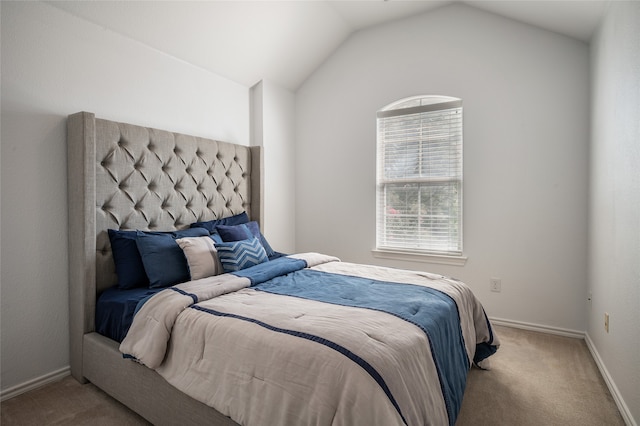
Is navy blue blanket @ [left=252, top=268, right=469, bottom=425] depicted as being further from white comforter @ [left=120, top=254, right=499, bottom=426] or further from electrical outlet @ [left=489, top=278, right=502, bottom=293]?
electrical outlet @ [left=489, top=278, right=502, bottom=293]

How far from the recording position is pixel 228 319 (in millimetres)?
1538

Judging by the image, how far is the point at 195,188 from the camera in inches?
117

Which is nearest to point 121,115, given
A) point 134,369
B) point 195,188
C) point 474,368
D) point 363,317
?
point 195,188

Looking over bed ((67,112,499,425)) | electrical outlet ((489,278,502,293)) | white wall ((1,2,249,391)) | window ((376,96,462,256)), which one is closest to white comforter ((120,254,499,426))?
bed ((67,112,499,425))

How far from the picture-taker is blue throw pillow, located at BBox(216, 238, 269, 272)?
2.43 meters

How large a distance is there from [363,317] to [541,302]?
223cm

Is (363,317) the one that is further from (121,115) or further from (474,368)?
(121,115)

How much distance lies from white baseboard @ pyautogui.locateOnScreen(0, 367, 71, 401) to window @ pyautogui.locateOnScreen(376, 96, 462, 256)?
9.05 feet

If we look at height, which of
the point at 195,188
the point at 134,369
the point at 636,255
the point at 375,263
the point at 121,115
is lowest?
the point at 134,369

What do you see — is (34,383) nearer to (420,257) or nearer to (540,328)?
(420,257)

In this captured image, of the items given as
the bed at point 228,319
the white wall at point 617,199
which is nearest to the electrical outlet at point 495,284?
the white wall at point 617,199

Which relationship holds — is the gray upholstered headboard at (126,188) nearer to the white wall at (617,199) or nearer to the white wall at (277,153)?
the white wall at (277,153)

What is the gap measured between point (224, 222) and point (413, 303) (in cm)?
191

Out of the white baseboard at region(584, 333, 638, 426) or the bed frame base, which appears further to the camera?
the white baseboard at region(584, 333, 638, 426)
